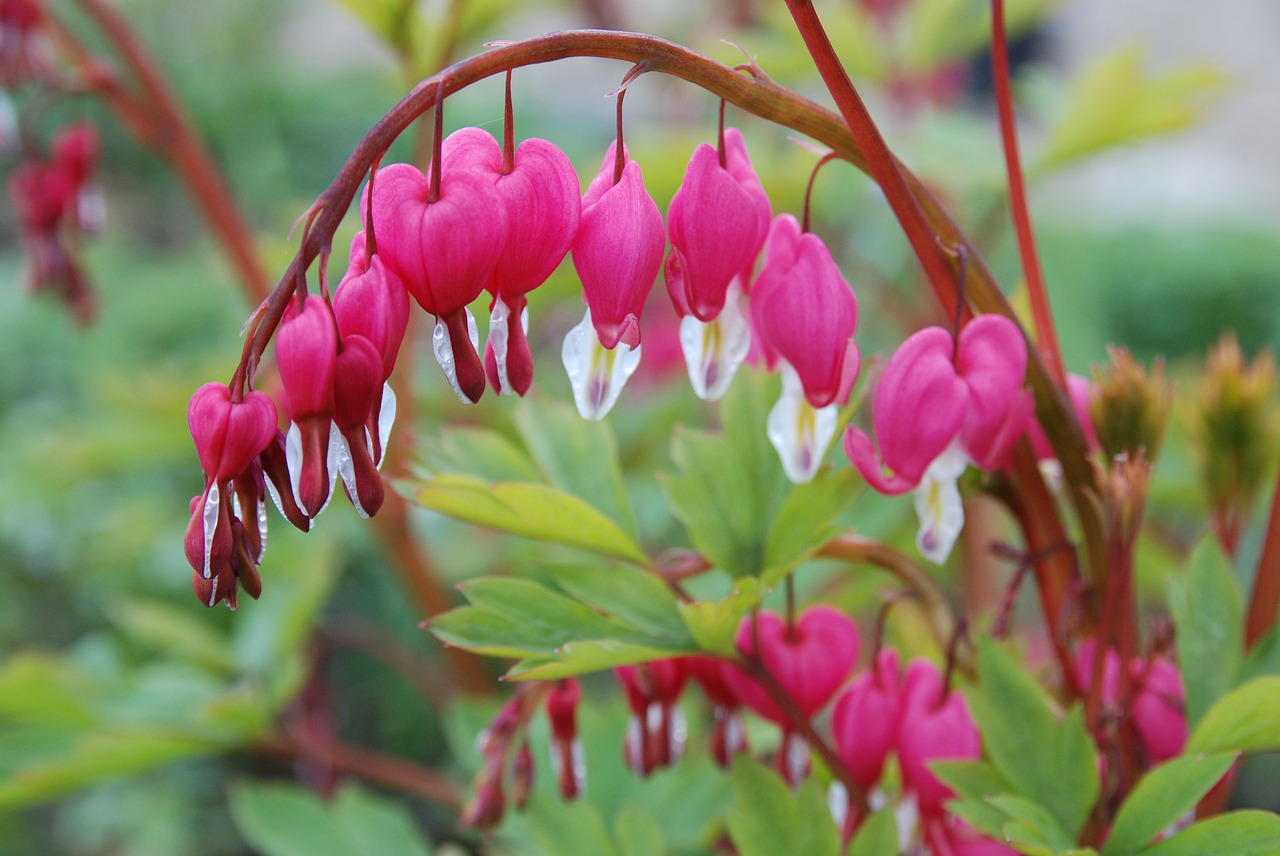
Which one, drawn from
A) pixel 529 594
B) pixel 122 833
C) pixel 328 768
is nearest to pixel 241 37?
pixel 122 833

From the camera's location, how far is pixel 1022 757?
58 centimetres

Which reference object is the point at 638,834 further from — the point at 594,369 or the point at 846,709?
the point at 594,369

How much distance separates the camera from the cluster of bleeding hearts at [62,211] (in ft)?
4.09

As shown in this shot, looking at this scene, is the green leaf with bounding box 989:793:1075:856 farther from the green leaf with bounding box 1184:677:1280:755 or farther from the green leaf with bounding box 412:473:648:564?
the green leaf with bounding box 412:473:648:564

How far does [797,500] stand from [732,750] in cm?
18

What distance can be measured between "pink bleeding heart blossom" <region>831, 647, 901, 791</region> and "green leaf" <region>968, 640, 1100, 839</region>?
2.8 inches

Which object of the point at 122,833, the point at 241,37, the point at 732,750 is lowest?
the point at 122,833

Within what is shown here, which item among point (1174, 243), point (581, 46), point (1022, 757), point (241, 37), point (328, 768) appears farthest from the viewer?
point (241, 37)

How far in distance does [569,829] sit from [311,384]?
410mm

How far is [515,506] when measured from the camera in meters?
0.59

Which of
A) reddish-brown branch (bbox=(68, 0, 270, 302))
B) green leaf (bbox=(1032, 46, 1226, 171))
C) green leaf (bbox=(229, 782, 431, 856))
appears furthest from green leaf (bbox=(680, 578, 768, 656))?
green leaf (bbox=(1032, 46, 1226, 171))

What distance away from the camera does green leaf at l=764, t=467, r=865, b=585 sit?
581 millimetres

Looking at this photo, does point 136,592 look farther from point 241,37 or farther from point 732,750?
point 241,37

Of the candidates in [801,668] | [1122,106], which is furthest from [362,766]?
[1122,106]
